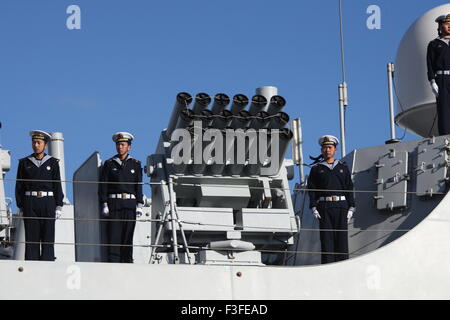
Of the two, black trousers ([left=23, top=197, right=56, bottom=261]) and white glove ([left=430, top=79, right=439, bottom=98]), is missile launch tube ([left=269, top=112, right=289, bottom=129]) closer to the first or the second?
white glove ([left=430, top=79, right=439, bottom=98])

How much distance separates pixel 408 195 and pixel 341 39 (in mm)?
3003

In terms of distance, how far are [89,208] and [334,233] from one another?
2.05 m

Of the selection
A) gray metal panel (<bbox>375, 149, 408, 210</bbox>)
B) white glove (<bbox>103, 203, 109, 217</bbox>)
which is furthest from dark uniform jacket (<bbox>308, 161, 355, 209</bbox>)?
white glove (<bbox>103, 203, 109, 217</bbox>)

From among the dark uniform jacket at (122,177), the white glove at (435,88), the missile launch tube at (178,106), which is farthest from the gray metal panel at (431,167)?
the dark uniform jacket at (122,177)

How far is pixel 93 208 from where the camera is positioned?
8.54m

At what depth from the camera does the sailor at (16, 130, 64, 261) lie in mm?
7914

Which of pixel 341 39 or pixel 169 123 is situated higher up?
pixel 341 39

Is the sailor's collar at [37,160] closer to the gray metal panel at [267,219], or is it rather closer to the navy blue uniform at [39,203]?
the navy blue uniform at [39,203]

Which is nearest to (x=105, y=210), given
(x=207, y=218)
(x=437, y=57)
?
(x=207, y=218)

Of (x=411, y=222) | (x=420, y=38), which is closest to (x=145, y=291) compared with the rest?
(x=411, y=222)

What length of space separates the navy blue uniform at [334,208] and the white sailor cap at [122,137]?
155 cm

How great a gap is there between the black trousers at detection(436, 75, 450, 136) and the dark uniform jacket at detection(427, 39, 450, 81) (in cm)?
8

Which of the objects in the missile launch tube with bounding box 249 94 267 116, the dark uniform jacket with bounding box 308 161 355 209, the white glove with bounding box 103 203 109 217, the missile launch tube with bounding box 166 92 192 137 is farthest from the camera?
the missile launch tube with bounding box 249 94 267 116
